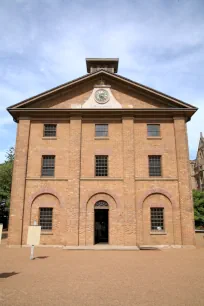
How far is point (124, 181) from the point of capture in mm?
17922

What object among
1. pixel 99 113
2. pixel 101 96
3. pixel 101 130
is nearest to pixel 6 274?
pixel 101 130

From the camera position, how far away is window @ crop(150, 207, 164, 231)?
1773cm

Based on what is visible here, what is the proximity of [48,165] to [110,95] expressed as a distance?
7.35 meters

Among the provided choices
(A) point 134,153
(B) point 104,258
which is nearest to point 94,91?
(A) point 134,153

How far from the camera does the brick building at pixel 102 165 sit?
57.0 ft

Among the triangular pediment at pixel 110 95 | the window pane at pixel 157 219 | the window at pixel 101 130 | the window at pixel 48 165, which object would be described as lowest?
the window pane at pixel 157 219

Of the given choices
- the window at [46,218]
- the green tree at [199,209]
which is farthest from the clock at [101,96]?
the green tree at [199,209]

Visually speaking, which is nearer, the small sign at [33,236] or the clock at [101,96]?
the small sign at [33,236]

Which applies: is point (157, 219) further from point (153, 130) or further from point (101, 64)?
point (101, 64)

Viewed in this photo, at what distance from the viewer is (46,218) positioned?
58.8 ft

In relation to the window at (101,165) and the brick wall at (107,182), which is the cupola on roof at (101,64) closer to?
the brick wall at (107,182)

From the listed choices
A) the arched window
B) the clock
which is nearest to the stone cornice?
the clock

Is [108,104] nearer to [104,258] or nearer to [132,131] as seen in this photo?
[132,131]

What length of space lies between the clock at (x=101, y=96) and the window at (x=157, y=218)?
29.5 ft
